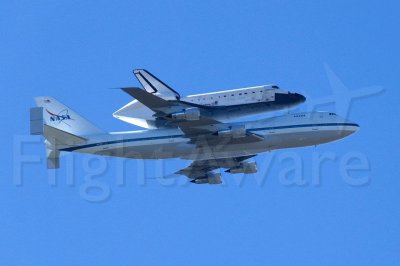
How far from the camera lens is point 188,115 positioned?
218 ft

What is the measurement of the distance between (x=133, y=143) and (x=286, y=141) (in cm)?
1133

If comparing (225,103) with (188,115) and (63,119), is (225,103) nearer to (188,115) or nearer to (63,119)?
(188,115)

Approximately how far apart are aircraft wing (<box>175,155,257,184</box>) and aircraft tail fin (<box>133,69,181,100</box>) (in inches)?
273

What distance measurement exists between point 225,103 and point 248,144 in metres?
3.56

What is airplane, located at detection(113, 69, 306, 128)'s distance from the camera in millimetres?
68312

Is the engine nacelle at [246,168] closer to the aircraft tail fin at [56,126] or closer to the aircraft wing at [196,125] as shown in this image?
the aircraft wing at [196,125]

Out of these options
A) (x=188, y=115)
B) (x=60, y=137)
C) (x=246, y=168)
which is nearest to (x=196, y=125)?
(x=188, y=115)

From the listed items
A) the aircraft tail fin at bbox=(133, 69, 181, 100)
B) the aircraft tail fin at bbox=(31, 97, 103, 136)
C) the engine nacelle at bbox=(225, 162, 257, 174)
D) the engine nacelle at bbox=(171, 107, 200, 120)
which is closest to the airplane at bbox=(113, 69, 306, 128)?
the aircraft tail fin at bbox=(133, 69, 181, 100)

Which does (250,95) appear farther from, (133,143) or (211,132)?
(133,143)

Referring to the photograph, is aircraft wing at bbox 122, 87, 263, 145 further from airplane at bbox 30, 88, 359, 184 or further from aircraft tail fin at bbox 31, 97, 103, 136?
aircraft tail fin at bbox 31, 97, 103, 136

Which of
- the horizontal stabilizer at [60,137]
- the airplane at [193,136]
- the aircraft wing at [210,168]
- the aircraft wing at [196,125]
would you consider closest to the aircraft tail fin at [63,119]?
the airplane at [193,136]

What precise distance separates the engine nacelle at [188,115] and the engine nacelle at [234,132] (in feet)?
A: 7.88

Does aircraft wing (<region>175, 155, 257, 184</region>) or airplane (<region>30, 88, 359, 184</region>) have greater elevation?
airplane (<region>30, 88, 359, 184</region>)

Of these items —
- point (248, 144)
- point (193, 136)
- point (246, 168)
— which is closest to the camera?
point (248, 144)
